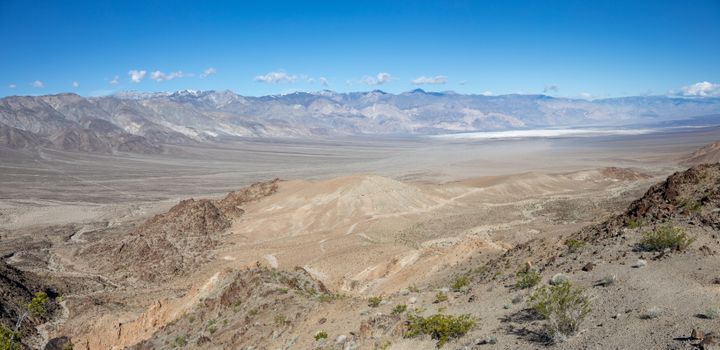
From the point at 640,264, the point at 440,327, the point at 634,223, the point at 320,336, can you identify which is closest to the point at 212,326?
the point at 320,336

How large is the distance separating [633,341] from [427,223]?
35.3 metres

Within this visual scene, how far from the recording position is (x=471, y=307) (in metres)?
13.9

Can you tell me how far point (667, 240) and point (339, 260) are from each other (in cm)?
2073

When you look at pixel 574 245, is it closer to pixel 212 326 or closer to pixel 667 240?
pixel 667 240

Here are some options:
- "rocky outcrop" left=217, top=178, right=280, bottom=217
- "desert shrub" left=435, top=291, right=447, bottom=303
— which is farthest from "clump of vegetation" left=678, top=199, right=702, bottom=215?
"rocky outcrop" left=217, top=178, right=280, bottom=217

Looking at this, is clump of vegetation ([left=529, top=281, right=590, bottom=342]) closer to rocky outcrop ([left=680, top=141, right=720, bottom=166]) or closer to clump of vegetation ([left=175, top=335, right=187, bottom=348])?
clump of vegetation ([left=175, top=335, right=187, bottom=348])

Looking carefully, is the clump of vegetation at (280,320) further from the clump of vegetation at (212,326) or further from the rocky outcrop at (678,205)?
the rocky outcrop at (678,205)

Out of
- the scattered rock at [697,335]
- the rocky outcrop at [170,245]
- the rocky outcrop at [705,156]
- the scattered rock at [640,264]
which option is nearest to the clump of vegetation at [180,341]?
the scattered rock at [640,264]

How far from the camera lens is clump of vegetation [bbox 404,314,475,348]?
11.8 metres

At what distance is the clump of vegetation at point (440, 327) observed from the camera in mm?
11777

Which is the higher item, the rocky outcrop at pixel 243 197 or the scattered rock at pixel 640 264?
the scattered rock at pixel 640 264

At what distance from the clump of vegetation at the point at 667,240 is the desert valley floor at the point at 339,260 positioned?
0.30m

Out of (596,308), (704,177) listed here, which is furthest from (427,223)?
(596,308)

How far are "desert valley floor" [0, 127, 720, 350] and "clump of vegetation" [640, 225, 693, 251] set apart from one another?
303 millimetres
